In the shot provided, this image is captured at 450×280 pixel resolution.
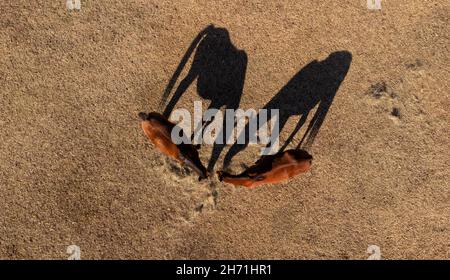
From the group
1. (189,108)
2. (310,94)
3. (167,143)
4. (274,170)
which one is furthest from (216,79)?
(274,170)

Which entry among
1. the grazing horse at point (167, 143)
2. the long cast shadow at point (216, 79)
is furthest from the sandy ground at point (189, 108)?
the grazing horse at point (167, 143)

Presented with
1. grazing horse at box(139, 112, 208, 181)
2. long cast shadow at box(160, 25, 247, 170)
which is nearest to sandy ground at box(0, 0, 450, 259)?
long cast shadow at box(160, 25, 247, 170)

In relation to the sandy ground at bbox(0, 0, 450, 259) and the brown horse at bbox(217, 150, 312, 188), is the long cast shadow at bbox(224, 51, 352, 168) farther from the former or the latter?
the brown horse at bbox(217, 150, 312, 188)

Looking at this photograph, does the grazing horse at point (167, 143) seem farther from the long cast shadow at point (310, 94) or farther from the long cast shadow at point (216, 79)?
the long cast shadow at point (310, 94)

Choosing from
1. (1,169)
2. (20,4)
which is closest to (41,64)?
(20,4)
